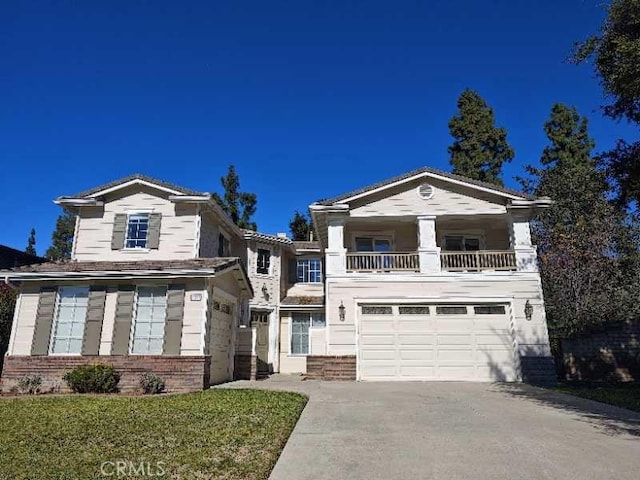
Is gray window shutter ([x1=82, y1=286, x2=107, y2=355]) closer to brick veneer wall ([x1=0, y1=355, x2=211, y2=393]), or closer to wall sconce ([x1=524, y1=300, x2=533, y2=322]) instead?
brick veneer wall ([x1=0, y1=355, x2=211, y2=393])

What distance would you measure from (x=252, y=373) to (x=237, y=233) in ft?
20.1

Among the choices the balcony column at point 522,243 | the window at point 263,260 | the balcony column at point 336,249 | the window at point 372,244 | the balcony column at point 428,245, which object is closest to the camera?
the balcony column at point 522,243

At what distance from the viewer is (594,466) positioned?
5.05m

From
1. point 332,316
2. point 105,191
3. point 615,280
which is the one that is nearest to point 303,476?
point 332,316

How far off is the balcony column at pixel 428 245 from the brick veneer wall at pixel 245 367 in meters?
6.97

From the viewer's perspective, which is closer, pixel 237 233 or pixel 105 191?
pixel 105 191

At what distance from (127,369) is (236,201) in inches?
768

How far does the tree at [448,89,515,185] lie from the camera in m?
28.4

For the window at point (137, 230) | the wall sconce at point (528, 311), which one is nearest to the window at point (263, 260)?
the window at point (137, 230)

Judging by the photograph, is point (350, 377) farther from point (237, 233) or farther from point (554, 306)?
point (554, 306)

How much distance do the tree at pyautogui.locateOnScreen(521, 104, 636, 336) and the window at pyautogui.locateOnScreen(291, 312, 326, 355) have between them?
10669 millimetres

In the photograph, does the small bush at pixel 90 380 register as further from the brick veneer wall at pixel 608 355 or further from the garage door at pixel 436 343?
the brick veneer wall at pixel 608 355

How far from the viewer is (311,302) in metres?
19.2

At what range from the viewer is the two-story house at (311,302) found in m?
12.7
